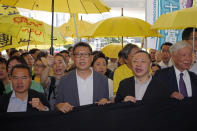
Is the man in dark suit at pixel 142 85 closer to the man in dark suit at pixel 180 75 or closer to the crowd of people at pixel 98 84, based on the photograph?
the crowd of people at pixel 98 84

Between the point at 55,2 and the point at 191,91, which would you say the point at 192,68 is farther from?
the point at 55,2

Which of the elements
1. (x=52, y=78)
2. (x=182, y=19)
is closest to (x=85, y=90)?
(x=52, y=78)

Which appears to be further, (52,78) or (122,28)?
(122,28)

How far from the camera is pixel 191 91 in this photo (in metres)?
3.32

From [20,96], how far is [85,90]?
2.27 ft

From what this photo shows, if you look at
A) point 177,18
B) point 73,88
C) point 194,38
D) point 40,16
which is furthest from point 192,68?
point 40,16

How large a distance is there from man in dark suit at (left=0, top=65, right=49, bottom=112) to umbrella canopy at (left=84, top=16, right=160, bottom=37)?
236cm

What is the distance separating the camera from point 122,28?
5336 millimetres

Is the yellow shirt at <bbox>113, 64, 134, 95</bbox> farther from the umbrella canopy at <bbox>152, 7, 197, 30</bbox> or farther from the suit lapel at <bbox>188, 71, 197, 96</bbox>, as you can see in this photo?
the suit lapel at <bbox>188, 71, 197, 96</bbox>

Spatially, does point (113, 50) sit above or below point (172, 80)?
above

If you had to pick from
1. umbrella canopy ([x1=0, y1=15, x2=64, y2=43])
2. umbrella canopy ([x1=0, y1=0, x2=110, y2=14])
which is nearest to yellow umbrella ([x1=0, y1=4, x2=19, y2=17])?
umbrella canopy ([x1=0, y1=15, x2=64, y2=43])

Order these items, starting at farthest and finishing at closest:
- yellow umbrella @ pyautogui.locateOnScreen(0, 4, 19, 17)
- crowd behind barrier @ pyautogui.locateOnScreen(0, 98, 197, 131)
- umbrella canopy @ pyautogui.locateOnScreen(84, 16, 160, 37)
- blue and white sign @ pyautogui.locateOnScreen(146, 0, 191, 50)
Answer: blue and white sign @ pyautogui.locateOnScreen(146, 0, 191, 50), yellow umbrella @ pyautogui.locateOnScreen(0, 4, 19, 17), umbrella canopy @ pyautogui.locateOnScreen(84, 16, 160, 37), crowd behind barrier @ pyautogui.locateOnScreen(0, 98, 197, 131)

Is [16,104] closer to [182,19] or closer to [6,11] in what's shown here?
[182,19]

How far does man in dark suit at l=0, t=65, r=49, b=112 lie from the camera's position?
2.98 meters
